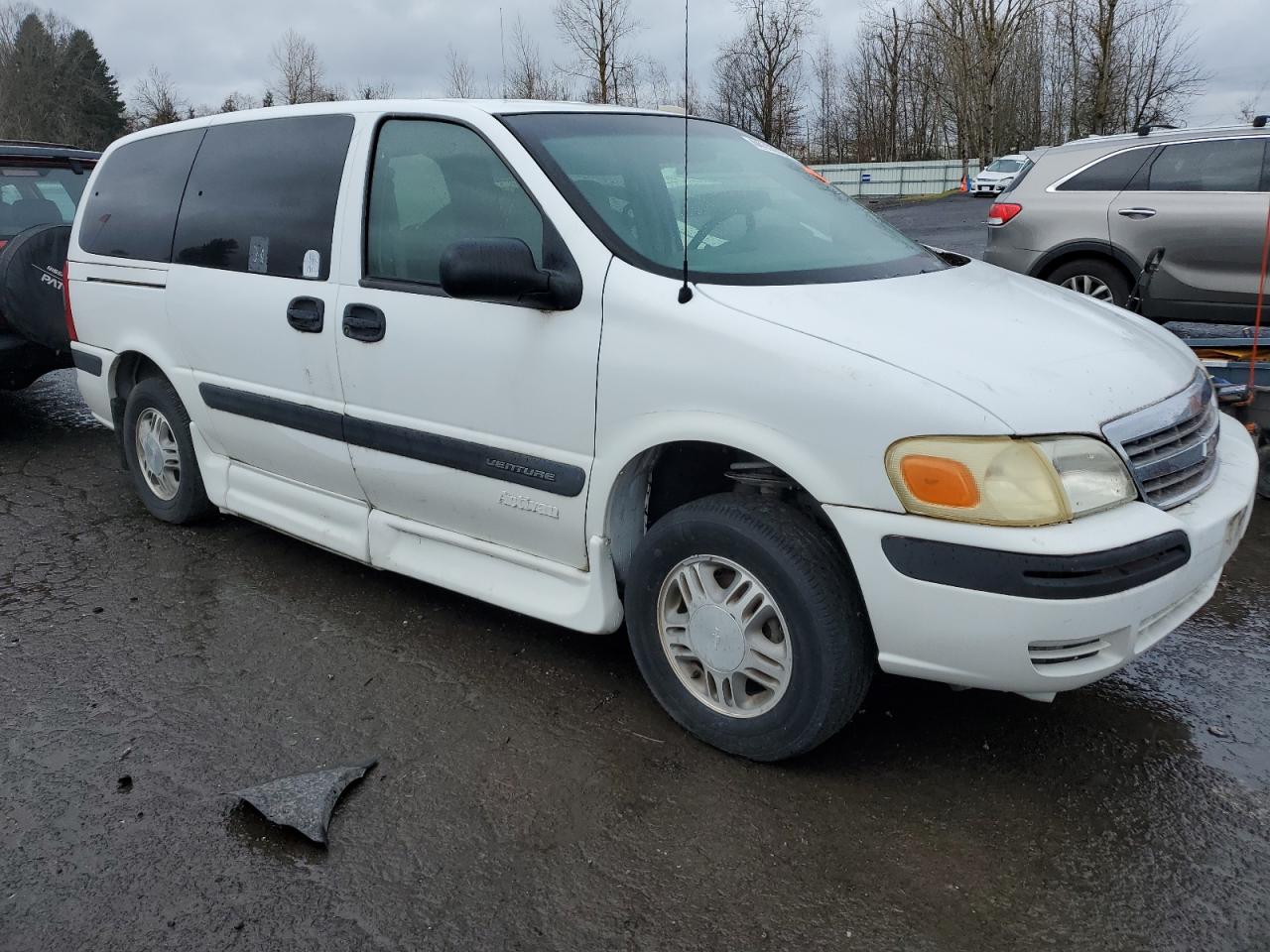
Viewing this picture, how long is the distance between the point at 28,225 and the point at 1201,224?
7.77 metres

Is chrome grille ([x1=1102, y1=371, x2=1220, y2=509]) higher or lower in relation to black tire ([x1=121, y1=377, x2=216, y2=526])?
higher

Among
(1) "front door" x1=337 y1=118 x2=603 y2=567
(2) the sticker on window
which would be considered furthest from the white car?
(1) "front door" x1=337 y1=118 x2=603 y2=567

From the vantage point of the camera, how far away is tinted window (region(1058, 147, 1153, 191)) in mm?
7914

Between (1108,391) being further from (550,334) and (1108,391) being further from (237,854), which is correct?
(237,854)

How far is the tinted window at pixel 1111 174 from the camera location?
7.91m

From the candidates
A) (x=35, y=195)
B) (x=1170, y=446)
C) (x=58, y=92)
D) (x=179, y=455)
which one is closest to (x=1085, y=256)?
(x=1170, y=446)

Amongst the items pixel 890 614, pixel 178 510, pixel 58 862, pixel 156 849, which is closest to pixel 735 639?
pixel 890 614

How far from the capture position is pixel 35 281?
5.67 meters

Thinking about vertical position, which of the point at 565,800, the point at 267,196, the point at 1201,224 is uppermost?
the point at 267,196

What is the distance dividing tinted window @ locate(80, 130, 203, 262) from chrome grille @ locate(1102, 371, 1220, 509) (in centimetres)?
373

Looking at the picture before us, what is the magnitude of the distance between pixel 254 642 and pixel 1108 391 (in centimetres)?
286

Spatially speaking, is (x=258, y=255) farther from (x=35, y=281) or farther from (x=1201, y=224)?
(x=1201, y=224)

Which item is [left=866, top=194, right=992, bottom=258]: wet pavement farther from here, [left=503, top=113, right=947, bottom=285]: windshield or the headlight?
the headlight

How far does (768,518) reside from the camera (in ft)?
8.95
